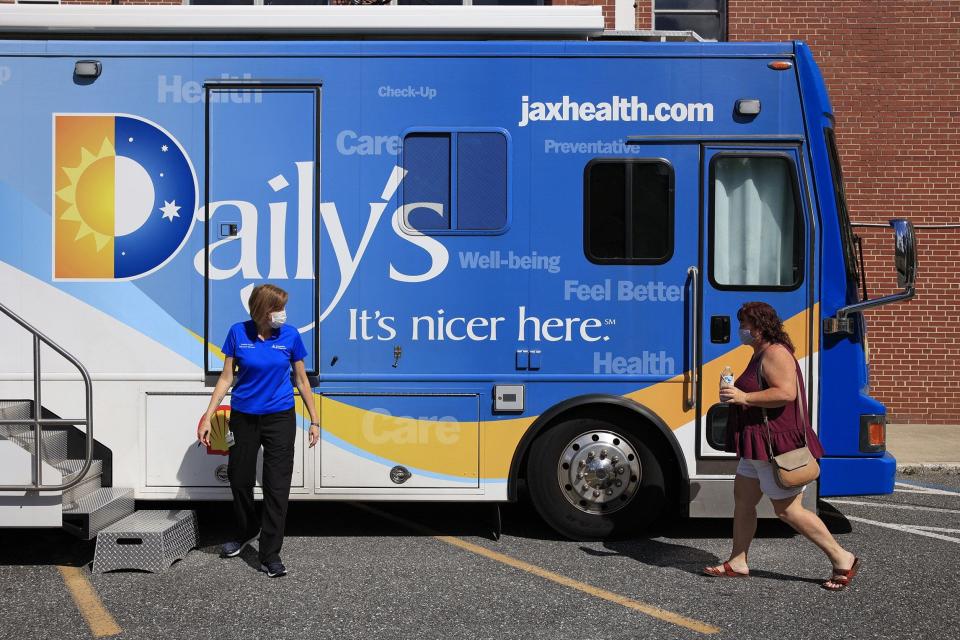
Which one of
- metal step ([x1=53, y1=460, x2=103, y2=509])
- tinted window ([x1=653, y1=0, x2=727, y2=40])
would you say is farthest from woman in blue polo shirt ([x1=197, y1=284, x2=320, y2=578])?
tinted window ([x1=653, y1=0, x2=727, y2=40])

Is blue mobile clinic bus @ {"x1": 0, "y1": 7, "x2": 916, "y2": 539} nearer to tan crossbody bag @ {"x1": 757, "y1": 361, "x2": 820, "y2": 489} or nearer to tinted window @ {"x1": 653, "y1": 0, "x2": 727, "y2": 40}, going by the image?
tan crossbody bag @ {"x1": 757, "y1": 361, "x2": 820, "y2": 489}

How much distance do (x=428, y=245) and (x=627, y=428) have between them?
1.76m

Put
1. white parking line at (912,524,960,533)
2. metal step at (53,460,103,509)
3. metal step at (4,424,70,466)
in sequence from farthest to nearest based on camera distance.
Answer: white parking line at (912,524,960,533), metal step at (4,424,70,466), metal step at (53,460,103,509)

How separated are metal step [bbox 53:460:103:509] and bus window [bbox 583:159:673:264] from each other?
343 cm

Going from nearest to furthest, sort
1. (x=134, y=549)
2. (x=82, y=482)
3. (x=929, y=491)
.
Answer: (x=134, y=549)
(x=82, y=482)
(x=929, y=491)

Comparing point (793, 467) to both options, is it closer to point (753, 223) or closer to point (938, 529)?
point (753, 223)

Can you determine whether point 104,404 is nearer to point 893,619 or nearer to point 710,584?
point 710,584

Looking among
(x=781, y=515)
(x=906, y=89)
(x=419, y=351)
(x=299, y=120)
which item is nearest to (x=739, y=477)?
(x=781, y=515)

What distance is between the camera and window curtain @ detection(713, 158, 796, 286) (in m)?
6.05

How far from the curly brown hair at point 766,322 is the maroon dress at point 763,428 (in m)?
0.12

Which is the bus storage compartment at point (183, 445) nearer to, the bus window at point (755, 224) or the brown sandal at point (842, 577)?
the bus window at point (755, 224)

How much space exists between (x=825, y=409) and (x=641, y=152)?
2.04 metres

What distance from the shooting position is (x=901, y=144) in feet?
38.8

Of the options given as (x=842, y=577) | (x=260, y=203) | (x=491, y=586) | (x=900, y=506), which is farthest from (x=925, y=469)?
(x=260, y=203)
